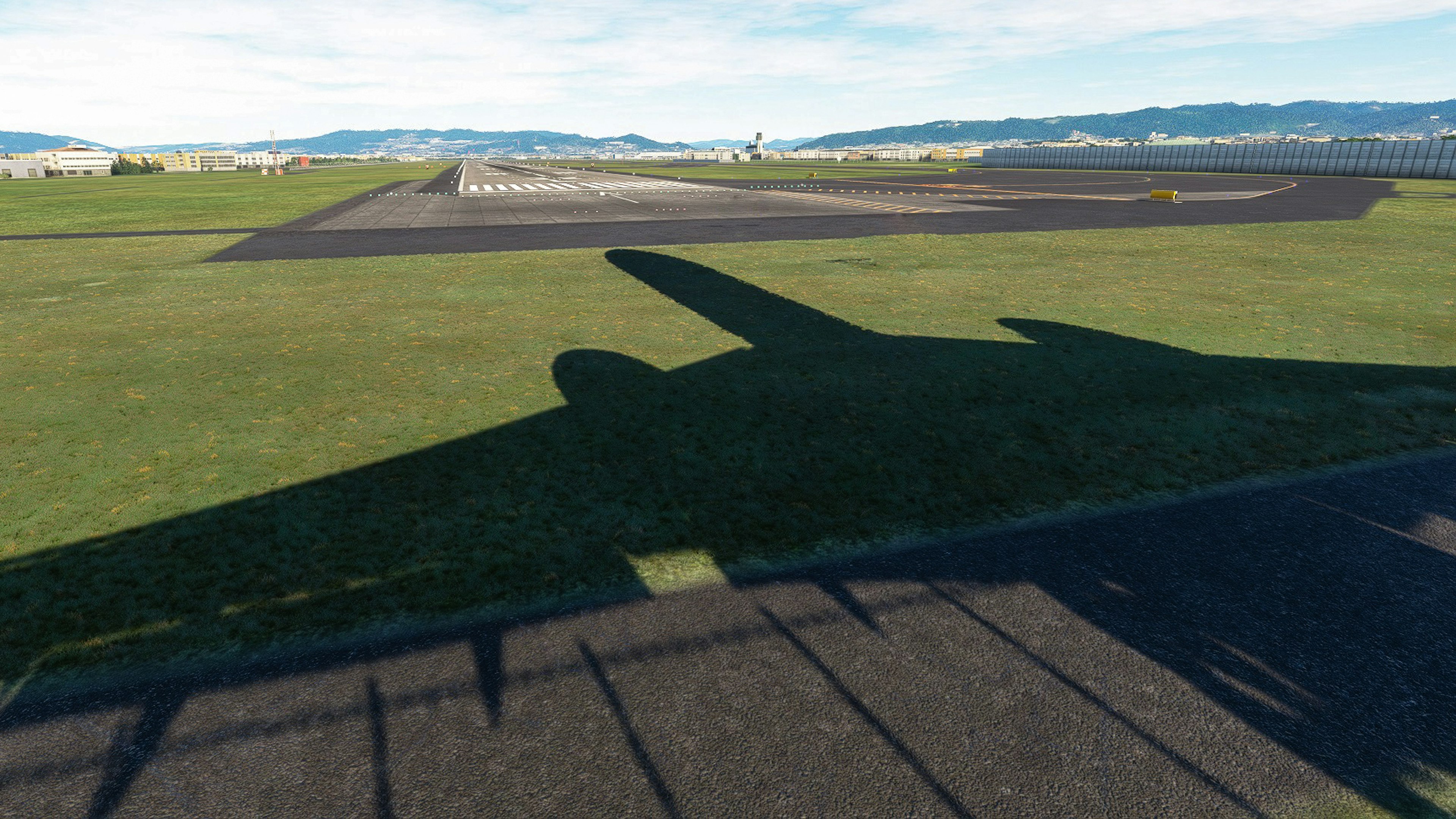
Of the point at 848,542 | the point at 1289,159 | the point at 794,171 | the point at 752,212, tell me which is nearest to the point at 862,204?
the point at 752,212

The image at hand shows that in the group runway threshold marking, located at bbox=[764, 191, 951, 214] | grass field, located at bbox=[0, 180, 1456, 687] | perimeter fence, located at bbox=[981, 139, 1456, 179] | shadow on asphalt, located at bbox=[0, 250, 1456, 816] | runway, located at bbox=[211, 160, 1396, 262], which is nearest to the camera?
shadow on asphalt, located at bbox=[0, 250, 1456, 816]

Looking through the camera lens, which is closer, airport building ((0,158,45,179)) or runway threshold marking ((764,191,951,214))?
runway threshold marking ((764,191,951,214))

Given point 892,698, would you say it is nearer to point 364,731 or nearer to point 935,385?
point 364,731

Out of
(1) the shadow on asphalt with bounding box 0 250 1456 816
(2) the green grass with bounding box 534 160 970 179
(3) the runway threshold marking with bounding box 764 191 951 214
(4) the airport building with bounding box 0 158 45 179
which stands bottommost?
(1) the shadow on asphalt with bounding box 0 250 1456 816

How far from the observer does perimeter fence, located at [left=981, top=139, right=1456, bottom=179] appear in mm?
81750

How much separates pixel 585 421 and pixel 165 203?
225ft

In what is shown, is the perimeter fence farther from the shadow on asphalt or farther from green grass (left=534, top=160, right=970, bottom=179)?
the shadow on asphalt

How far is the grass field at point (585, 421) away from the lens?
789 cm

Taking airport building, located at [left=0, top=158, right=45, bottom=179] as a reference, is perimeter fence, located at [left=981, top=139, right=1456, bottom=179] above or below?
below

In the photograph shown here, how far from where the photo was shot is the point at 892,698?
6043 mm

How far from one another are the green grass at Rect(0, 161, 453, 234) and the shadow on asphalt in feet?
129

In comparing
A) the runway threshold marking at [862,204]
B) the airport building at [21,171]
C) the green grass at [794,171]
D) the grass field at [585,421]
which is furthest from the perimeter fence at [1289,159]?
→ the airport building at [21,171]

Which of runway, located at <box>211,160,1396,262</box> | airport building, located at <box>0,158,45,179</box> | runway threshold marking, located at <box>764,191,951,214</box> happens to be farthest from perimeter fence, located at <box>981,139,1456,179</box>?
airport building, located at <box>0,158,45,179</box>

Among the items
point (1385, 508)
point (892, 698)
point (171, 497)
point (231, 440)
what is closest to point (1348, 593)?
point (1385, 508)
